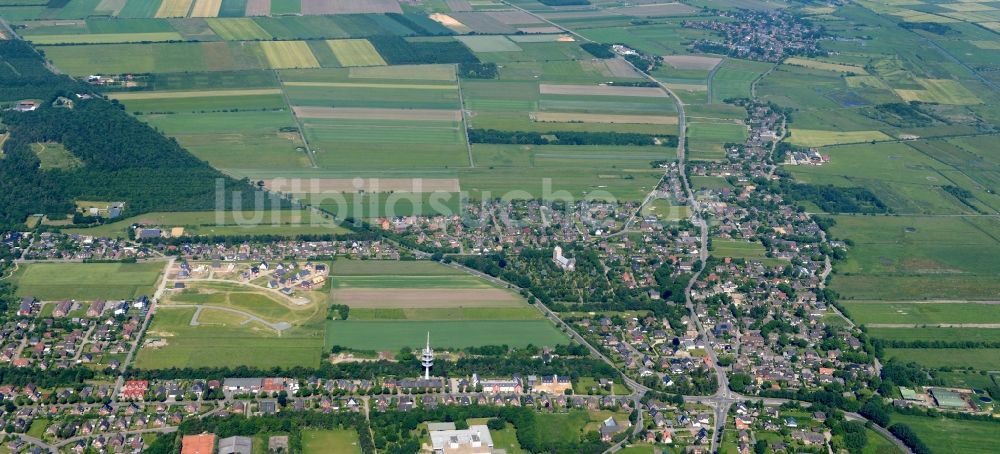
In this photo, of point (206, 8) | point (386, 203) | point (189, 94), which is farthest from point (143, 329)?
point (206, 8)

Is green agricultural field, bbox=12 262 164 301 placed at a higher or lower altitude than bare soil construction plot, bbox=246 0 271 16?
lower

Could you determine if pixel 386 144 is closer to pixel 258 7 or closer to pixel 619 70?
pixel 619 70

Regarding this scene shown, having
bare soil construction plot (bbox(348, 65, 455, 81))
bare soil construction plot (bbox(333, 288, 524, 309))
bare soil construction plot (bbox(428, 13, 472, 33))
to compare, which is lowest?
bare soil construction plot (bbox(333, 288, 524, 309))

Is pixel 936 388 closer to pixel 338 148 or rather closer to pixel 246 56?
pixel 338 148

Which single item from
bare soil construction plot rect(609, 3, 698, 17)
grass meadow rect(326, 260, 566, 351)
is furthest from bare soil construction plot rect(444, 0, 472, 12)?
grass meadow rect(326, 260, 566, 351)

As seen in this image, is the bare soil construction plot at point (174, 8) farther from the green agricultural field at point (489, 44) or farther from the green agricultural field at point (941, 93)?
the green agricultural field at point (941, 93)

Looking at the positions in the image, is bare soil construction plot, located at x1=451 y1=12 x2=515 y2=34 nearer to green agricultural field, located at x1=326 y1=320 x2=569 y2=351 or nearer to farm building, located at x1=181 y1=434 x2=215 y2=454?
green agricultural field, located at x1=326 y1=320 x2=569 y2=351
